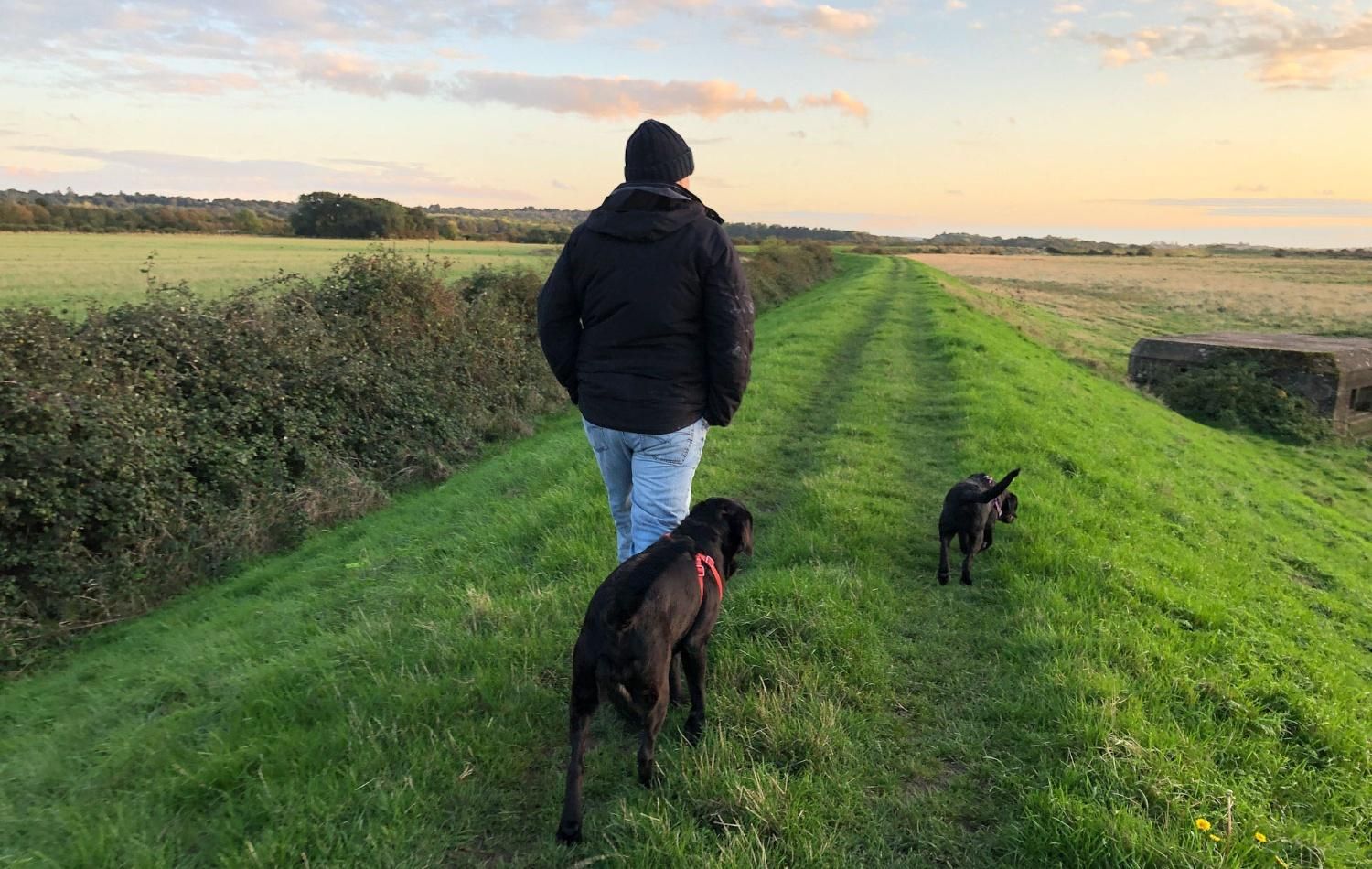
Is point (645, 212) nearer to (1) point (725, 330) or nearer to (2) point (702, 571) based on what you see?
(1) point (725, 330)

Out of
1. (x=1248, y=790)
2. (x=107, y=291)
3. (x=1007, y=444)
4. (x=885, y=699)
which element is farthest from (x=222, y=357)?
(x=107, y=291)

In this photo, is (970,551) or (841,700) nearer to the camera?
(841,700)

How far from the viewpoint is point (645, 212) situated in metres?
3.30

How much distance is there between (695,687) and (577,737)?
771mm

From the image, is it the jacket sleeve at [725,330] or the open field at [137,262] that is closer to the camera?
the jacket sleeve at [725,330]

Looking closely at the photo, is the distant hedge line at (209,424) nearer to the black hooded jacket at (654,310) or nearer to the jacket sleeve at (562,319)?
the jacket sleeve at (562,319)

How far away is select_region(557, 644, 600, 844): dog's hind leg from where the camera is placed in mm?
2893

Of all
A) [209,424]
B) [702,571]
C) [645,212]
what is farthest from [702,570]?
[209,424]

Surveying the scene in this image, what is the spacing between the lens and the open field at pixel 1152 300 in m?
32.2

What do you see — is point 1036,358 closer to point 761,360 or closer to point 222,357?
point 761,360

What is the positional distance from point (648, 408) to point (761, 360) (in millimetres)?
11846

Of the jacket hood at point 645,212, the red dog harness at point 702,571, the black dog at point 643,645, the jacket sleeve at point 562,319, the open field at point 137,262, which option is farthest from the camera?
the open field at point 137,262

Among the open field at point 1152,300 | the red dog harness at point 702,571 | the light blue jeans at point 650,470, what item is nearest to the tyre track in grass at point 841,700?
the red dog harness at point 702,571

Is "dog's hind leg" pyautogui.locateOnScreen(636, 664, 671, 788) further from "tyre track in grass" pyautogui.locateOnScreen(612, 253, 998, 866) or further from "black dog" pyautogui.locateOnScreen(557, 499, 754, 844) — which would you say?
"tyre track in grass" pyautogui.locateOnScreen(612, 253, 998, 866)
